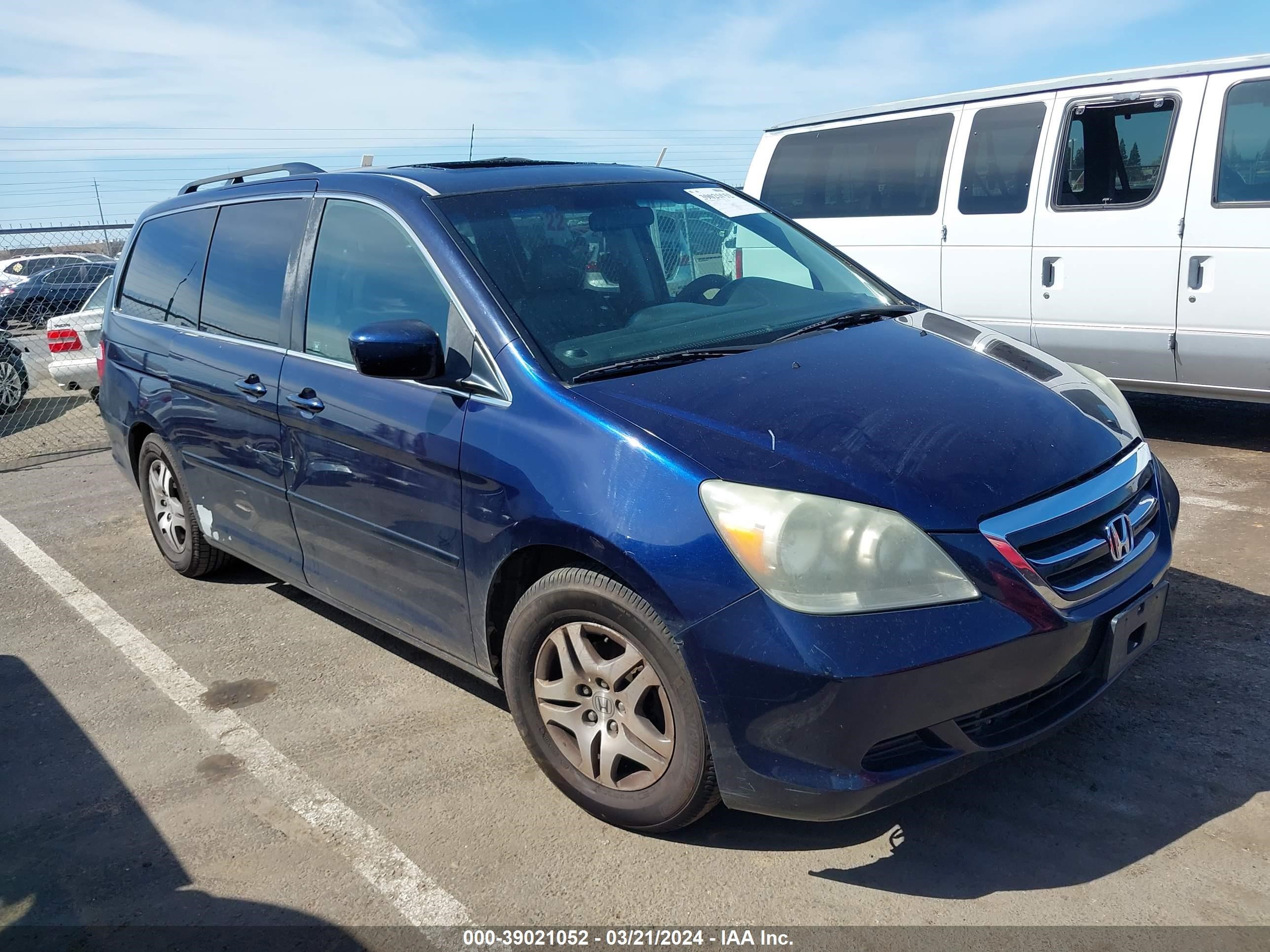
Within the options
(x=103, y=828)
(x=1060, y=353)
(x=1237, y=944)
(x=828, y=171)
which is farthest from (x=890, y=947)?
(x=828, y=171)

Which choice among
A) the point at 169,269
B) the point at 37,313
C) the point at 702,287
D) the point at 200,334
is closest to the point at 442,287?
the point at 702,287

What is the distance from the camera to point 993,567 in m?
2.57

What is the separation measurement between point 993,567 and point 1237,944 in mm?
961

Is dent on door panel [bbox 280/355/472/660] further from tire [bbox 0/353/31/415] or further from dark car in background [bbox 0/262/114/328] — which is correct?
dark car in background [bbox 0/262/114/328]

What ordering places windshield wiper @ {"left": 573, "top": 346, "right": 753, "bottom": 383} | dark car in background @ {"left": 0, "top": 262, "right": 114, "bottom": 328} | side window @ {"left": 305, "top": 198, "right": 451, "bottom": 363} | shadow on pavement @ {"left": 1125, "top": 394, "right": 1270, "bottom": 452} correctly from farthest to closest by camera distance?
dark car in background @ {"left": 0, "top": 262, "right": 114, "bottom": 328} < shadow on pavement @ {"left": 1125, "top": 394, "right": 1270, "bottom": 452} < side window @ {"left": 305, "top": 198, "right": 451, "bottom": 363} < windshield wiper @ {"left": 573, "top": 346, "right": 753, "bottom": 383}

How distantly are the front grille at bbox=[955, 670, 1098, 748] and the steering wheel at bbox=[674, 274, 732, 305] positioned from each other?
1.70 metres

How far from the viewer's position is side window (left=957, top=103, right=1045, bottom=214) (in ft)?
22.5

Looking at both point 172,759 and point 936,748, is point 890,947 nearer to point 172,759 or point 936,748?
point 936,748

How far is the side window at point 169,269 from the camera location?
15.8 feet

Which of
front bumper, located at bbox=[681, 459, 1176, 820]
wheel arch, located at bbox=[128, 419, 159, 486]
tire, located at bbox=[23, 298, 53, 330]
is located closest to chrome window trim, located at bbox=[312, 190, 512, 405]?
front bumper, located at bbox=[681, 459, 1176, 820]

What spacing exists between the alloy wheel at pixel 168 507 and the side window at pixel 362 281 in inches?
67.9

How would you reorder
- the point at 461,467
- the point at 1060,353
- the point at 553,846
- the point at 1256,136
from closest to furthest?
the point at 553,846 → the point at 461,467 → the point at 1256,136 → the point at 1060,353

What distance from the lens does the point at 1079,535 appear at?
2.78m

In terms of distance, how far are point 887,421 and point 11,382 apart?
11878mm
